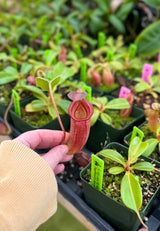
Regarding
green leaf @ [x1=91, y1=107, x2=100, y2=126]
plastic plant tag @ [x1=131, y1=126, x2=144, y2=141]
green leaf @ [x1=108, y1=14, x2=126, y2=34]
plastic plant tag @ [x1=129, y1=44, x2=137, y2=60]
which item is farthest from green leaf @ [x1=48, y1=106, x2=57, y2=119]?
green leaf @ [x1=108, y1=14, x2=126, y2=34]

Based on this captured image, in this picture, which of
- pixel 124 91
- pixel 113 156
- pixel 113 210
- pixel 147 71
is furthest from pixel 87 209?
pixel 147 71

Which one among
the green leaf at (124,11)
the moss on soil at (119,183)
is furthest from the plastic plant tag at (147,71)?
the green leaf at (124,11)

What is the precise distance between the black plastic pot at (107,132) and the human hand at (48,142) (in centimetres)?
21

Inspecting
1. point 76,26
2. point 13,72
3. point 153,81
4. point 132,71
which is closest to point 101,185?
point 153,81

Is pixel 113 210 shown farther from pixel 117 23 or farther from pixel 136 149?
pixel 117 23

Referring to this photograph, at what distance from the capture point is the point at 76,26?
1.88 meters

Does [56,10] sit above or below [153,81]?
above

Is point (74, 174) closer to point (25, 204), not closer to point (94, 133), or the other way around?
point (94, 133)

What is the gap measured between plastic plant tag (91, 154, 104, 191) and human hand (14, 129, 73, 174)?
125mm

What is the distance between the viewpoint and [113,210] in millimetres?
714

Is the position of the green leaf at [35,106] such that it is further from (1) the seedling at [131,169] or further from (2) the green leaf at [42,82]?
(1) the seedling at [131,169]

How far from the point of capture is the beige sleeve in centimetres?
57

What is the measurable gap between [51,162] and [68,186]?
0.96 feet

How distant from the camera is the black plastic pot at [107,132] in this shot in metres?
0.96
